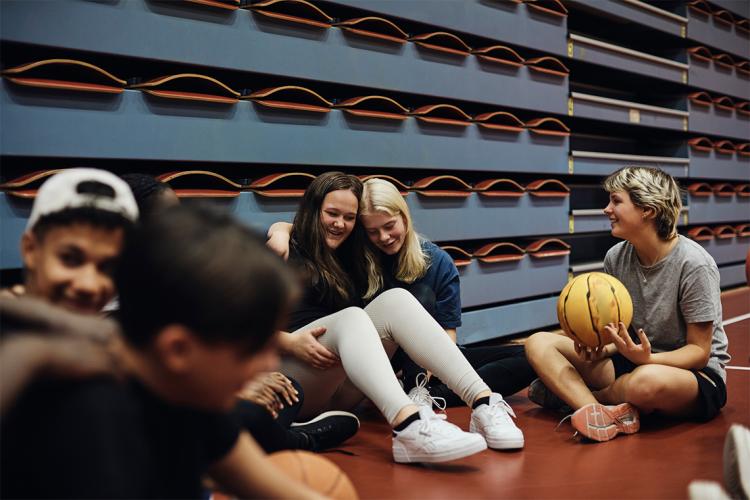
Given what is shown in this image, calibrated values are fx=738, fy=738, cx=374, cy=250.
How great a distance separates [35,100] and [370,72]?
5.17 feet

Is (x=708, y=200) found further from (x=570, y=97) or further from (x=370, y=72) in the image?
(x=370, y=72)

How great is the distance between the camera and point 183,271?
902 mm

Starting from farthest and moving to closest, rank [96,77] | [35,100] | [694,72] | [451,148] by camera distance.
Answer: [694,72], [451,148], [96,77], [35,100]

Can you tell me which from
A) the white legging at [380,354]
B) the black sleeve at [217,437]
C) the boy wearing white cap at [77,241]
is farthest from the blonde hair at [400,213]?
the black sleeve at [217,437]

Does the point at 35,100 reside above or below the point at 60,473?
above

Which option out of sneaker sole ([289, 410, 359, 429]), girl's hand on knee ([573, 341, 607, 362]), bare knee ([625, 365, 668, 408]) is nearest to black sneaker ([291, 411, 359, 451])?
sneaker sole ([289, 410, 359, 429])

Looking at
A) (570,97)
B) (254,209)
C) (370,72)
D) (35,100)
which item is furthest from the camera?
(570,97)

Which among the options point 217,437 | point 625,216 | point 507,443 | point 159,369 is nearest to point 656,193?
point 625,216

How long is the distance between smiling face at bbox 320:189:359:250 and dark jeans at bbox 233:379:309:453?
2.06 feet

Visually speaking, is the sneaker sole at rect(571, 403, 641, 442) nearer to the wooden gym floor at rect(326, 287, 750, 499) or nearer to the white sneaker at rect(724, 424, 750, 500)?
Result: the wooden gym floor at rect(326, 287, 750, 499)

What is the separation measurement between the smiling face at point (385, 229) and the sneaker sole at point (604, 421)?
85 cm

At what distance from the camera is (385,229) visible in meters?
2.61

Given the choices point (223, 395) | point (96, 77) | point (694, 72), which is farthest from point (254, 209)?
point (694, 72)

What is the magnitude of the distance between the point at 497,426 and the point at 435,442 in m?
0.29
